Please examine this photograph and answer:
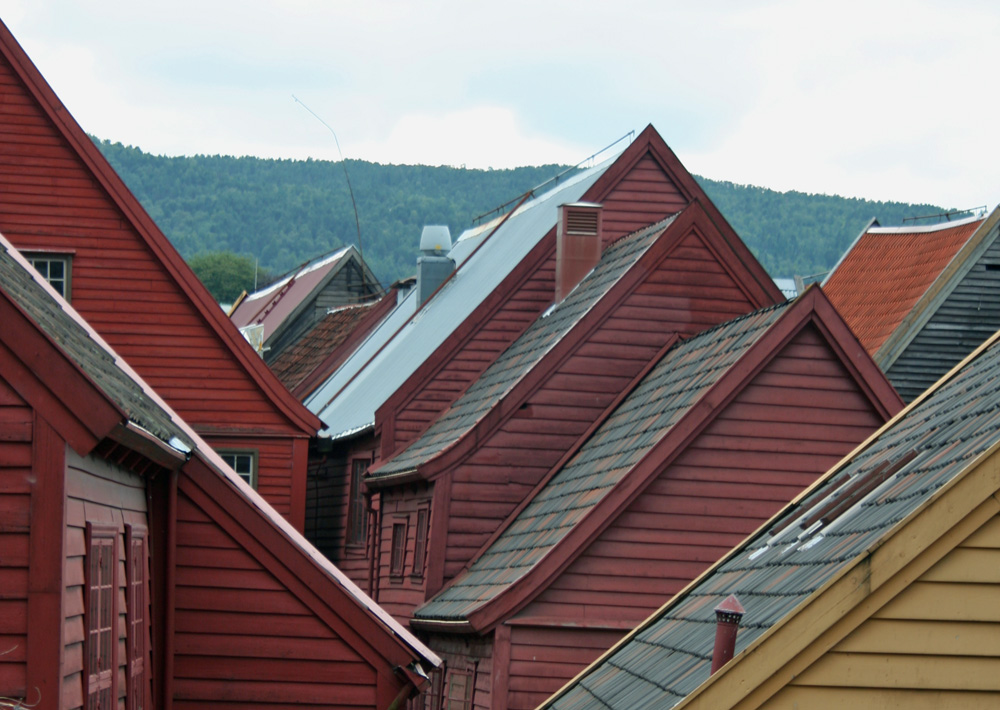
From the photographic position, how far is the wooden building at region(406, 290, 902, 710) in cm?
1933

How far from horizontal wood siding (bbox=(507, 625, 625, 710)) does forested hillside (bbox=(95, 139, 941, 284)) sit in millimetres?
134040

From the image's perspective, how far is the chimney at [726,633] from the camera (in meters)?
7.77

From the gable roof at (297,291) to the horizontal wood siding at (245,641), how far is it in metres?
37.9

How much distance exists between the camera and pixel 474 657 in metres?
20.8

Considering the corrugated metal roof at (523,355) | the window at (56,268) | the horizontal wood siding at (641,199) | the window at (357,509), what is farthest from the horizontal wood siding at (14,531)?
the window at (357,509)

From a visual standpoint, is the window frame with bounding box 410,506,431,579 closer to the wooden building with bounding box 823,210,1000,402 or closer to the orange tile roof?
the wooden building with bounding box 823,210,1000,402

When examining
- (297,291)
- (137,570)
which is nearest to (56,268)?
(137,570)

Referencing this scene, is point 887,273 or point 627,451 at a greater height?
point 887,273

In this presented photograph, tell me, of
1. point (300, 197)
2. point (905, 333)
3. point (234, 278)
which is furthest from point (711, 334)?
point (300, 197)

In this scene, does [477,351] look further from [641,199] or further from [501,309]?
[641,199]

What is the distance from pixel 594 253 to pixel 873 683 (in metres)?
19.7

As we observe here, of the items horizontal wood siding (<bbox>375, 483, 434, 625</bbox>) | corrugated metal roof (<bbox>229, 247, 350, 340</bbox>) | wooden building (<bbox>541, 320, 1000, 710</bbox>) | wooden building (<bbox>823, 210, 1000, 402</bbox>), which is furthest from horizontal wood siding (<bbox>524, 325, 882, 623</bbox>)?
corrugated metal roof (<bbox>229, 247, 350, 340</bbox>)

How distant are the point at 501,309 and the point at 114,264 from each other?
24.6 ft

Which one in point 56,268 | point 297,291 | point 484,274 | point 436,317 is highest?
point 297,291
